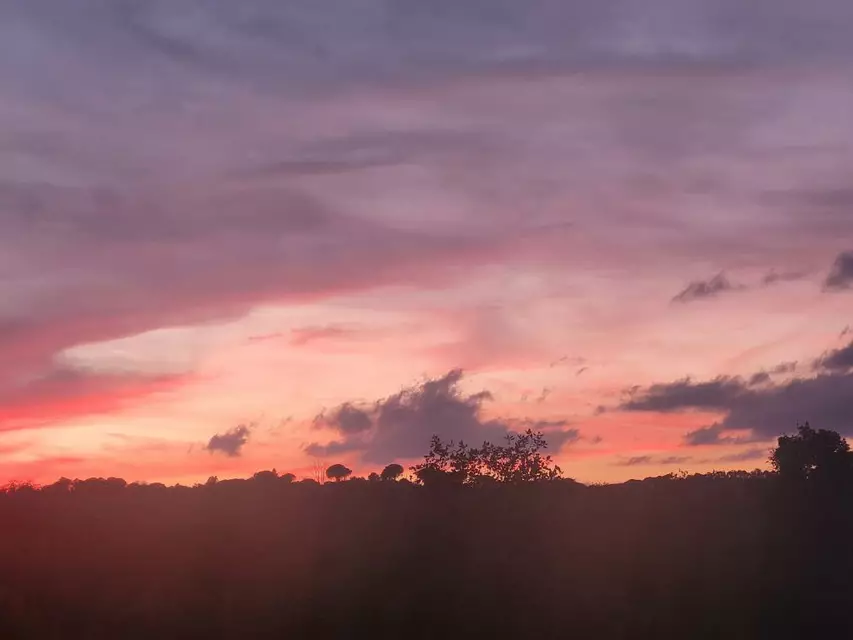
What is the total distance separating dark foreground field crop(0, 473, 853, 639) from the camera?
5325cm

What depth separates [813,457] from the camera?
9431 centimetres

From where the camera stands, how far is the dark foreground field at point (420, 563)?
53.2 meters

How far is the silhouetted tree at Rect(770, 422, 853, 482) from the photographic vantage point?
87.4 m

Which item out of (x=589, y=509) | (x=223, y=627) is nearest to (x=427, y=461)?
(x=589, y=509)

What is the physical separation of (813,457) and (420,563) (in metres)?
47.4

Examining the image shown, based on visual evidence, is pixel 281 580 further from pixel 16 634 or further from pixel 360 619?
pixel 16 634

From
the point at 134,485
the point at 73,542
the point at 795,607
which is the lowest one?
the point at 795,607

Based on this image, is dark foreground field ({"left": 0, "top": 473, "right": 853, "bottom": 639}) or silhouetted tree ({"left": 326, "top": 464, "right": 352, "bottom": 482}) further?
silhouetted tree ({"left": 326, "top": 464, "right": 352, "bottom": 482})

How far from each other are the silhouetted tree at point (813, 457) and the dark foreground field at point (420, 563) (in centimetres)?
925

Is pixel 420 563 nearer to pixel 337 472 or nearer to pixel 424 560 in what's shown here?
pixel 424 560

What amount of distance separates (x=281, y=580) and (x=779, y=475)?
45578 mm

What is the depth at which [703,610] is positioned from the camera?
5731 centimetres

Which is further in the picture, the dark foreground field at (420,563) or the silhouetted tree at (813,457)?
the silhouetted tree at (813,457)

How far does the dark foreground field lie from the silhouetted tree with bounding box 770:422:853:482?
364 inches
